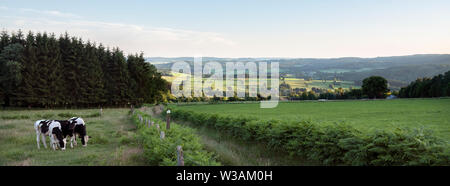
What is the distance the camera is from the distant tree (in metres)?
99.9

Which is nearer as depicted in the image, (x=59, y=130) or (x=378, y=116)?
(x=59, y=130)

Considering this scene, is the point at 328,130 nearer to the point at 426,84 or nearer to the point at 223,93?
the point at 223,93

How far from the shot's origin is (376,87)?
100688 millimetres

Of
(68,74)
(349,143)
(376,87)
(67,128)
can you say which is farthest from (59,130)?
(376,87)

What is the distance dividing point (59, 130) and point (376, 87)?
105 meters

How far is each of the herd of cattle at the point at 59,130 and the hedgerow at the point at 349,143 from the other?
7.90m

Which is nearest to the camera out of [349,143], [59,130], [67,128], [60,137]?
[349,143]

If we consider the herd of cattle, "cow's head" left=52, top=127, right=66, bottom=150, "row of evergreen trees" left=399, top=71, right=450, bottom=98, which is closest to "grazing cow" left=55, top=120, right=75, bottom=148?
the herd of cattle

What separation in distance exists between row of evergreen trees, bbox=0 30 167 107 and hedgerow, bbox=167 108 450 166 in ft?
151

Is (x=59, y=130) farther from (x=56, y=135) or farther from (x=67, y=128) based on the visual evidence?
(x=67, y=128)

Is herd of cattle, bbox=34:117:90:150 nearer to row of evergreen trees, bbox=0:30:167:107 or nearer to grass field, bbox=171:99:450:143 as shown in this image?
grass field, bbox=171:99:450:143

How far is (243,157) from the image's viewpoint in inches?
449
